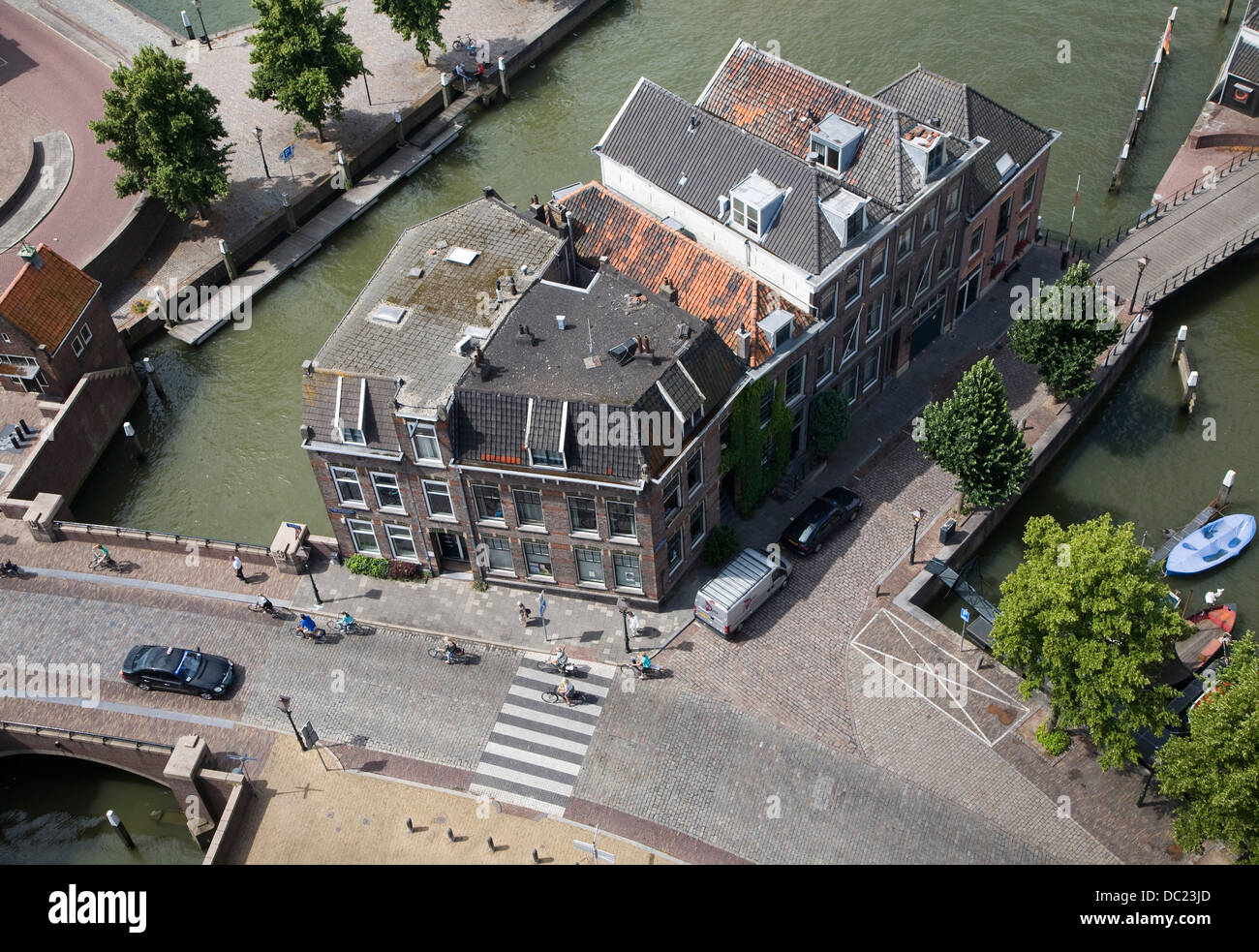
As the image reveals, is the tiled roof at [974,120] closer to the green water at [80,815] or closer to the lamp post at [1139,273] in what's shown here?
the lamp post at [1139,273]

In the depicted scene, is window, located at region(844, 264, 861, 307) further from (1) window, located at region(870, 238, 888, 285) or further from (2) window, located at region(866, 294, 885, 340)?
(2) window, located at region(866, 294, 885, 340)

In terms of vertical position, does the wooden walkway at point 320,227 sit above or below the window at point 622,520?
above

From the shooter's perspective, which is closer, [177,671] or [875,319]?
[177,671]

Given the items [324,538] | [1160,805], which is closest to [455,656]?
[324,538]

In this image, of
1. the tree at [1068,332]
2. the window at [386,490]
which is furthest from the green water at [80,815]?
the tree at [1068,332]

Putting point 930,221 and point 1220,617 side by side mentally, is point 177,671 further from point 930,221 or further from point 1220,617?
point 1220,617

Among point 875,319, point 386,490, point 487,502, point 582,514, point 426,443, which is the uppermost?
point 426,443

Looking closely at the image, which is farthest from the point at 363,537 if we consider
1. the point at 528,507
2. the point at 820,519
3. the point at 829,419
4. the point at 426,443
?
the point at 829,419
